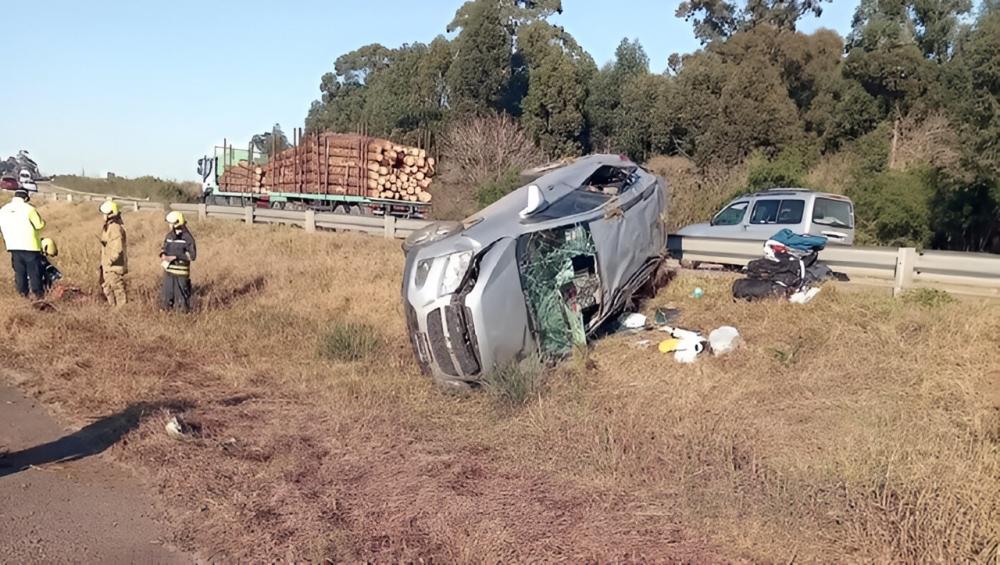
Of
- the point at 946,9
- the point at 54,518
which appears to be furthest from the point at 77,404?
the point at 946,9

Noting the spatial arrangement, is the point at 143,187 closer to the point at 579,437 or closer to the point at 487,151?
the point at 487,151

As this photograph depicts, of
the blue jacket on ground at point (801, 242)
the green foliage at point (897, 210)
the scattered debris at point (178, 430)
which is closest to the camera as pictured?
the scattered debris at point (178, 430)

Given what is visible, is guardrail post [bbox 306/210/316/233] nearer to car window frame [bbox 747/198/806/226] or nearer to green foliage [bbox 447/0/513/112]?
car window frame [bbox 747/198/806/226]

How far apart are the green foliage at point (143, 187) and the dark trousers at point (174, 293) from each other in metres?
32.2

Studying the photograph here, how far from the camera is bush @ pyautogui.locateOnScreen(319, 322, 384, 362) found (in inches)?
348

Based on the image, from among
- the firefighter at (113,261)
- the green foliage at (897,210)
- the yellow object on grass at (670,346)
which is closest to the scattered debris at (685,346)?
the yellow object on grass at (670,346)

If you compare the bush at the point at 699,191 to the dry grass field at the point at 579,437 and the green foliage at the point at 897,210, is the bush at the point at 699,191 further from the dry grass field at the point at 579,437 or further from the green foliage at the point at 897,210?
the dry grass field at the point at 579,437

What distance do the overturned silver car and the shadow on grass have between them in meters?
2.31

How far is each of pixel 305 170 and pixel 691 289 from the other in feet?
73.3

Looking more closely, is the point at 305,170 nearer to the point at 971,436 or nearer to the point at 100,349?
the point at 100,349

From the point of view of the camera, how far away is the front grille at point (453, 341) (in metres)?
7.04

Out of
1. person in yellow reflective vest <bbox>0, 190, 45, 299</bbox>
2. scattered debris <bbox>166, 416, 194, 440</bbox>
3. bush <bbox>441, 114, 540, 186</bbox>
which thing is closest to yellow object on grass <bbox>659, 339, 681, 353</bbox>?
scattered debris <bbox>166, 416, 194, 440</bbox>

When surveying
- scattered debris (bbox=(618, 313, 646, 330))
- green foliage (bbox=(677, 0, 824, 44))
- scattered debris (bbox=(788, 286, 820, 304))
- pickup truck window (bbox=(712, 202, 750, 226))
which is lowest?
scattered debris (bbox=(618, 313, 646, 330))

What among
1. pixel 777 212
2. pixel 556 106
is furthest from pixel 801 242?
pixel 556 106
